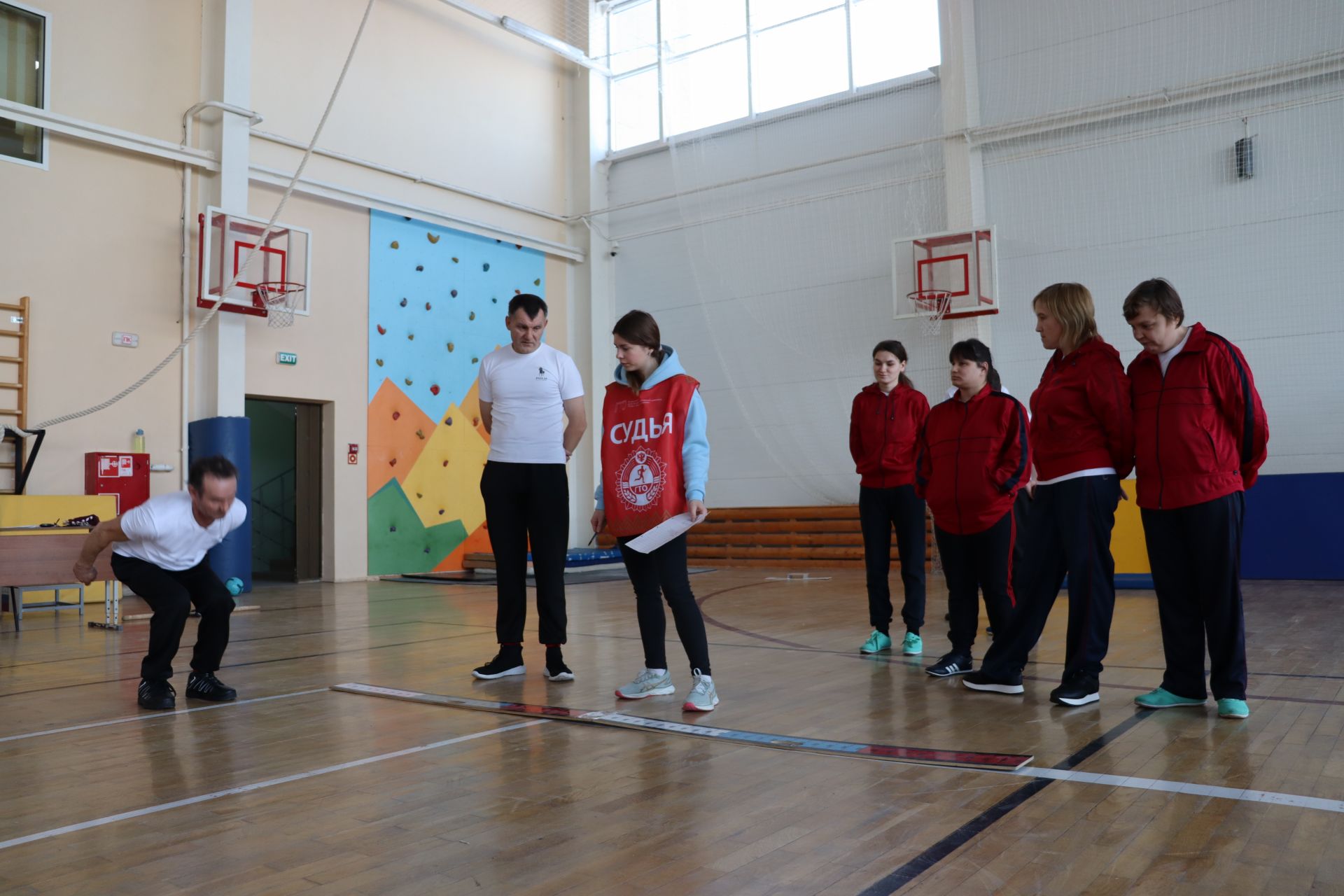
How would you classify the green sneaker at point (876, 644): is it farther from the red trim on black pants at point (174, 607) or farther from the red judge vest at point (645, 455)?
the red trim on black pants at point (174, 607)

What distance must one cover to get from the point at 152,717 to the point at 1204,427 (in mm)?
3283

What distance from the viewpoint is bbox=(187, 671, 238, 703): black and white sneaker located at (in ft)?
10.9

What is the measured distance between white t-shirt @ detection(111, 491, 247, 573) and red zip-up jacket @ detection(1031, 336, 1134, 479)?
2577mm

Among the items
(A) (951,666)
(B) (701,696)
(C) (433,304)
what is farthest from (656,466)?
(C) (433,304)

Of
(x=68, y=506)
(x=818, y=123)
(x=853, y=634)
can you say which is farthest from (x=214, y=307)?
(x=818, y=123)

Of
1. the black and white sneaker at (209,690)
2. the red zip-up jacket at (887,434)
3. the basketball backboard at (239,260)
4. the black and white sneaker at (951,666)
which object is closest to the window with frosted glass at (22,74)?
the basketball backboard at (239,260)

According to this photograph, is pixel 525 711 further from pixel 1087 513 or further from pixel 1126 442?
pixel 1126 442

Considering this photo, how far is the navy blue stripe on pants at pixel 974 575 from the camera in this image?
11.3 feet

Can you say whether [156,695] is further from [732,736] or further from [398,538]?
[398,538]

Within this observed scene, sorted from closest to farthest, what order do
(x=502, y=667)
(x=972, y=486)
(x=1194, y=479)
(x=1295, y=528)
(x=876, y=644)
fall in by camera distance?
(x=1194, y=479) < (x=972, y=486) < (x=502, y=667) < (x=876, y=644) < (x=1295, y=528)

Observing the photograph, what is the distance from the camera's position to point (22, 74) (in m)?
7.43

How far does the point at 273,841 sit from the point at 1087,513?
2.37 metres

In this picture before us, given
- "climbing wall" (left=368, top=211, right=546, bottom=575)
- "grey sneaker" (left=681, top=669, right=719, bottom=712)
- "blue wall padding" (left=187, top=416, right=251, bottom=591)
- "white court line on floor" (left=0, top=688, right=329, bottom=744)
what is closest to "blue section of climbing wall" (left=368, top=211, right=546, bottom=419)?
"climbing wall" (left=368, top=211, right=546, bottom=575)

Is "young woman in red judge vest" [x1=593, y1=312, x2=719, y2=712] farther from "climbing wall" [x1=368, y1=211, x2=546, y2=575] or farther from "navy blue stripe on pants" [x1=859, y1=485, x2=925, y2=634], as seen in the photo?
"climbing wall" [x1=368, y1=211, x2=546, y2=575]
